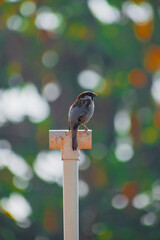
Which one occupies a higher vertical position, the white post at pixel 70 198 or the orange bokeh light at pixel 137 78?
the orange bokeh light at pixel 137 78

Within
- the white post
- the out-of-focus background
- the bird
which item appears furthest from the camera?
the out-of-focus background

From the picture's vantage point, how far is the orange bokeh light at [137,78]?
16.5 ft

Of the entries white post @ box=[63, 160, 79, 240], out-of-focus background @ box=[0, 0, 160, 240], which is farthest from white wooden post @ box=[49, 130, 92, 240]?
out-of-focus background @ box=[0, 0, 160, 240]

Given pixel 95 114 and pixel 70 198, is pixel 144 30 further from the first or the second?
pixel 70 198

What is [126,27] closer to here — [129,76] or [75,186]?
[129,76]

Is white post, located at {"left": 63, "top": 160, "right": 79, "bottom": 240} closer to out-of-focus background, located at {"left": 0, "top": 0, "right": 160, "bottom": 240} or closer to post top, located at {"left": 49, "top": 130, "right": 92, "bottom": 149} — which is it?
post top, located at {"left": 49, "top": 130, "right": 92, "bottom": 149}

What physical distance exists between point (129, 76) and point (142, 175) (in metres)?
1.17

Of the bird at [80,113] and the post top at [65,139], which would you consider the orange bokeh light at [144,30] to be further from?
the post top at [65,139]

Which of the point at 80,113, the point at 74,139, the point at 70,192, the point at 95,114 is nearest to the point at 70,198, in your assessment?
the point at 70,192

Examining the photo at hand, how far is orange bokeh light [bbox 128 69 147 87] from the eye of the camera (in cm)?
502

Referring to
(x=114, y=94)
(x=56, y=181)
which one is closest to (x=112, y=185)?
(x=56, y=181)

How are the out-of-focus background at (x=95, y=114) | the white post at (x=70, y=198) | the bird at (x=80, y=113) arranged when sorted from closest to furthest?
1. the white post at (x=70, y=198)
2. the bird at (x=80, y=113)
3. the out-of-focus background at (x=95, y=114)

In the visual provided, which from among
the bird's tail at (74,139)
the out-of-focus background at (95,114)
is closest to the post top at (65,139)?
the bird's tail at (74,139)

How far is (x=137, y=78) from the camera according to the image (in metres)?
5.04
